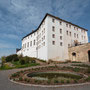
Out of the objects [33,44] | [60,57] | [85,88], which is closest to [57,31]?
[60,57]

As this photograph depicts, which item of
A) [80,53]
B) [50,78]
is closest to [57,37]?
[80,53]

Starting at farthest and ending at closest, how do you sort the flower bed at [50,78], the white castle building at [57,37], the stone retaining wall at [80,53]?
the white castle building at [57,37] < the stone retaining wall at [80,53] < the flower bed at [50,78]

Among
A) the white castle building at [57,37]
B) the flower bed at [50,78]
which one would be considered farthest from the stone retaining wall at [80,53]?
the flower bed at [50,78]

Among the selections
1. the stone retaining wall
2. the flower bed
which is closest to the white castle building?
the stone retaining wall

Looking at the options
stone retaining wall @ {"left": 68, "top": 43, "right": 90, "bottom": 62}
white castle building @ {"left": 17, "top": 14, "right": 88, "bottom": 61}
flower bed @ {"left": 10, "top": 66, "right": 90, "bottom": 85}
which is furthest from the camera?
white castle building @ {"left": 17, "top": 14, "right": 88, "bottom": 61}

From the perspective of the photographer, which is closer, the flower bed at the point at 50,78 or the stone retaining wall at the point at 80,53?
the flower bed at the point at 50,78

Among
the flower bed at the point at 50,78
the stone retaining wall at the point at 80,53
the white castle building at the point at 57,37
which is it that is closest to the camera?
the flower bed at the point at 50,78

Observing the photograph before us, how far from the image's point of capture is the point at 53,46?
23656mm

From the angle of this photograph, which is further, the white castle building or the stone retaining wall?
the white castle building

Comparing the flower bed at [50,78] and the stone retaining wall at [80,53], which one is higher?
the stone retaining wall at [80,53]

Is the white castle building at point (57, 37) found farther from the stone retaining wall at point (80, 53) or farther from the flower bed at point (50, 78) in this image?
the flower bed at point (50, 78)

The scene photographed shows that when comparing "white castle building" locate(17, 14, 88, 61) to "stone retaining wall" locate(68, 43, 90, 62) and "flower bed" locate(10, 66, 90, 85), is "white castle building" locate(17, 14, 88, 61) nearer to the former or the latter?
"stone retaining wall" locate(68, 43, 90, 62)

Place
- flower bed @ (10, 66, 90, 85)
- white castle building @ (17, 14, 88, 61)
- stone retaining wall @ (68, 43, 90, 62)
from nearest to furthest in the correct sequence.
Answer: flower bed @ (10, 66, 90, 85) < stone retaining wall @ (68, 43, 90, 62) < white castle building @ (17, 14, 88, 61)

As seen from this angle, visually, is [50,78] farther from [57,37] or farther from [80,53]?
[80,53]
